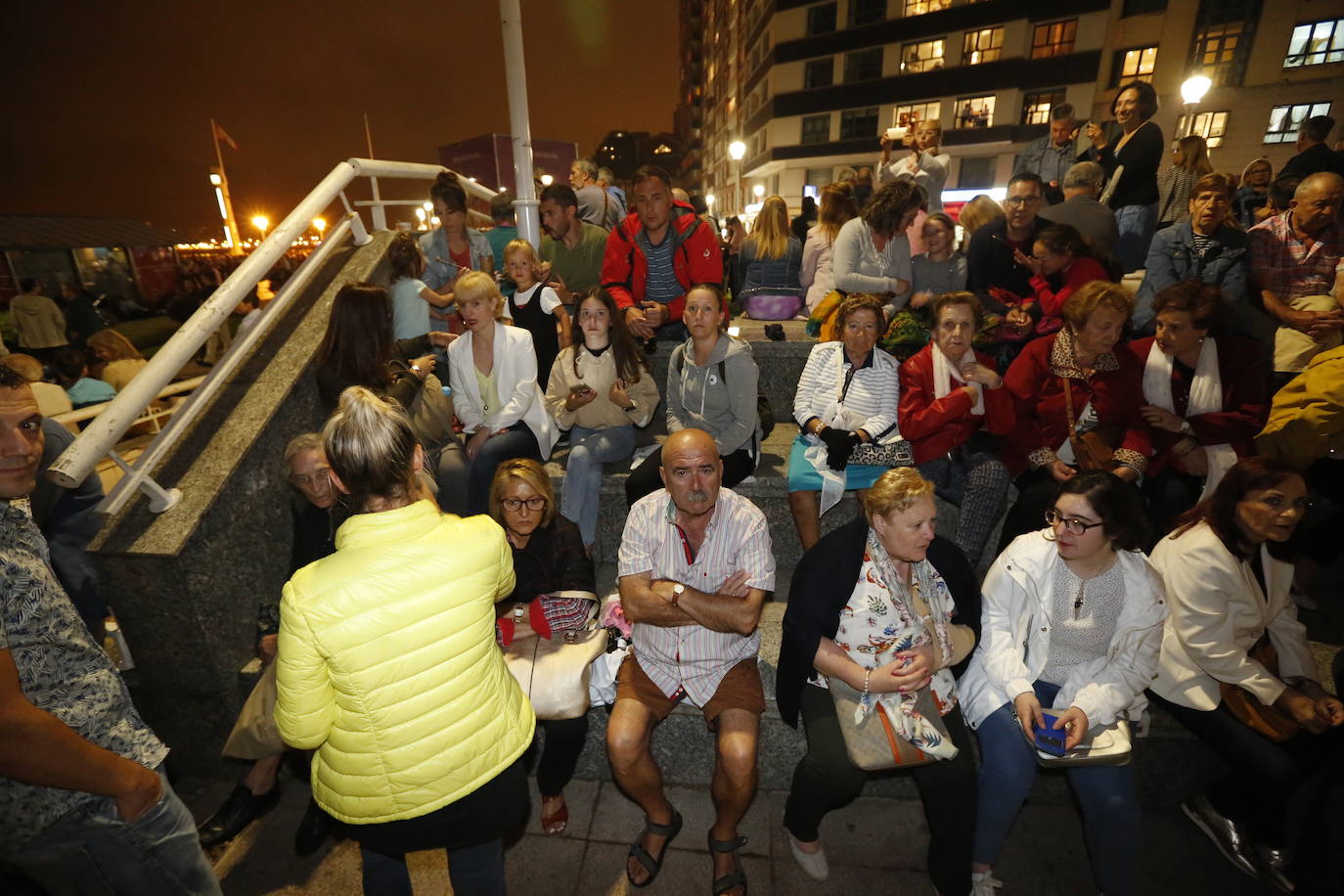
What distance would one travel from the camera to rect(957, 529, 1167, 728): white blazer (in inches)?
105

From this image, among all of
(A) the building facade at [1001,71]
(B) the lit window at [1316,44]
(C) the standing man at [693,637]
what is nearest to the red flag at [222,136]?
(A) the building facade at [1001,71]

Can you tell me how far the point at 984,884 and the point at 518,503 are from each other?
9.23 feet

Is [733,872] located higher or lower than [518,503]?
lower

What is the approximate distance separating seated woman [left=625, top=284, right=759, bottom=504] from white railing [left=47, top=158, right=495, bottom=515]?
2.53 meters

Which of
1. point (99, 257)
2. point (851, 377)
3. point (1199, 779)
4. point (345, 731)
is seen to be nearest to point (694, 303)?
point (851, 377)

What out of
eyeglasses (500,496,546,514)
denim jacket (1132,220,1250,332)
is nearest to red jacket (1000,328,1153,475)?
denim jacket (1132,220,1250,332)

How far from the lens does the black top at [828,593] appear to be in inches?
107

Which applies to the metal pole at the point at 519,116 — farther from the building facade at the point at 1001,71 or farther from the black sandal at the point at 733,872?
the building facade at the point at 1001,71

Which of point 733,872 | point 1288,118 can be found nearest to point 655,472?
point 733,872

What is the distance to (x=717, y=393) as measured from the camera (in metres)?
3.96

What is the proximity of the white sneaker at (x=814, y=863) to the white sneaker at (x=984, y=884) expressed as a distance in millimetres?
647

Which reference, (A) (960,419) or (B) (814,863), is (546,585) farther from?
(A) (960,419)

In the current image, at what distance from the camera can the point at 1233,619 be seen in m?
2.72

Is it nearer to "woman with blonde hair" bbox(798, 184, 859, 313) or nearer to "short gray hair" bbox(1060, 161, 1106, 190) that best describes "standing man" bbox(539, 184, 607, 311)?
"woman with blonde hair" bbox(798, 184, 859, 313)
